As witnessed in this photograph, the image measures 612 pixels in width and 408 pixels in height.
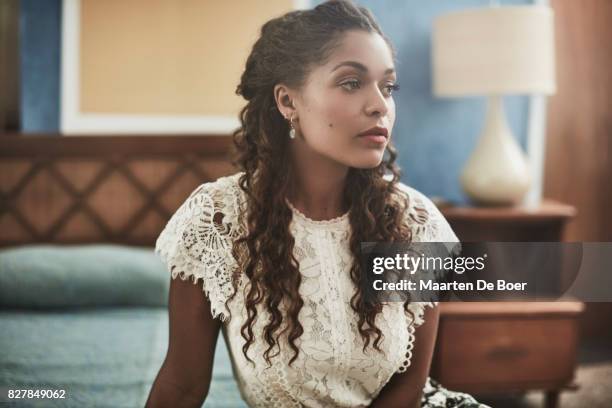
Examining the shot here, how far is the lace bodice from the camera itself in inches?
33.4

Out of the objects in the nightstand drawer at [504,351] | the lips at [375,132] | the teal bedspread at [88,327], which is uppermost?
the lips at [375,132]

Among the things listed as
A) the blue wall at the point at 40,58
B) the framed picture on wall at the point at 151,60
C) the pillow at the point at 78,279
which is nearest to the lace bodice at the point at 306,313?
the pillow at the point at 78,279

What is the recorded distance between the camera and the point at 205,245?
2.82 ft

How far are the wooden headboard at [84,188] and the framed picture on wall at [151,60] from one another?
63 mm

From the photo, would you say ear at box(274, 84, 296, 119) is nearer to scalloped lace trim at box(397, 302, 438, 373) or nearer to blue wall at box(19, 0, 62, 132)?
scalloped lace trim at box(397, 302, 438, 373)

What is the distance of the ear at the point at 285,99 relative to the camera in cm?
83

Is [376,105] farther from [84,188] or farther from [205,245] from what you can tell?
[84,188]

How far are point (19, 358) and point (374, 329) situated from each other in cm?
89

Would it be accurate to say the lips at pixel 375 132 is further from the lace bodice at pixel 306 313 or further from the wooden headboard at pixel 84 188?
the wooden headboard at pixel 84 188

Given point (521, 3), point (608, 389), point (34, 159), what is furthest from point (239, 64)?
point (608, 389)

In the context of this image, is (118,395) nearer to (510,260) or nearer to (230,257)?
(230,257)

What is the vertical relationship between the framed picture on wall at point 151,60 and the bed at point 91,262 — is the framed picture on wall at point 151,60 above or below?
above

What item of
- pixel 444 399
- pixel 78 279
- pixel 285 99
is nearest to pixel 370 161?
pixel 285 99

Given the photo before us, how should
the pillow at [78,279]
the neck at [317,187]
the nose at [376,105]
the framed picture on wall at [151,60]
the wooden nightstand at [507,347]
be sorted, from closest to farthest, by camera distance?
the nose at [376,105] → the neck at [317,187] → the pillow at [78,279] → the wooden nightstand at [507,347] → the framed picture on wall at [151,60]
